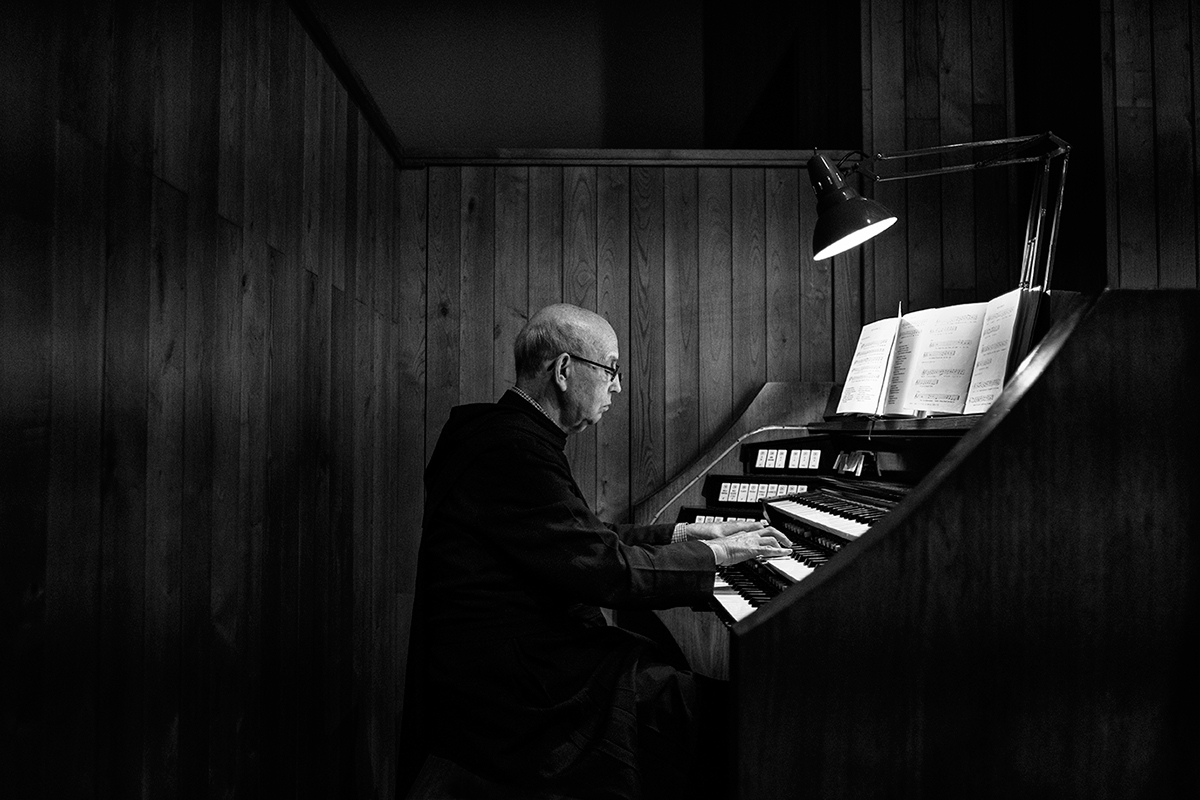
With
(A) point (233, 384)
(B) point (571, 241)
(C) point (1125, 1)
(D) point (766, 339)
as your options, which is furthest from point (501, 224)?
(C) point (1125, 1)

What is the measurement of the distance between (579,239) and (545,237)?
5.3 inches

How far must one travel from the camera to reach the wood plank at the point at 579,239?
10.9ft

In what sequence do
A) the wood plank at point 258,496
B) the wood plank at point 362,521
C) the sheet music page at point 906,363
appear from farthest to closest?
the wood plank at point 362,521 → the sheet music page at point 906,363 → the wood plank at point 258,496

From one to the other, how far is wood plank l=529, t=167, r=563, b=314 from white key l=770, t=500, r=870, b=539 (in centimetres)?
135

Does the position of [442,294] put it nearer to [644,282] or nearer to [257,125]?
[644,282]

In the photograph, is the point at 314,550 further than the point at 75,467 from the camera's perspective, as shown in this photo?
Yes

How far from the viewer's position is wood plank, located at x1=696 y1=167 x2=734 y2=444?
3.32 metres

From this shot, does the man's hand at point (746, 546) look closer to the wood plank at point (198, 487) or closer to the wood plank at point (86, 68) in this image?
the wood plank at point (198, 487)

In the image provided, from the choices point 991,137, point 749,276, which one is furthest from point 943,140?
point 749,276

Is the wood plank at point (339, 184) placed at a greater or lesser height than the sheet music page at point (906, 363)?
greater

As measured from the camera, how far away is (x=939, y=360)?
7.24 ft

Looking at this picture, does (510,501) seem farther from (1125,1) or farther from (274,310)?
(1125,1)

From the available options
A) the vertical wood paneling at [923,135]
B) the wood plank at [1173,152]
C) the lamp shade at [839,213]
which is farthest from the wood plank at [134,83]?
the wood plank at [1173,152]

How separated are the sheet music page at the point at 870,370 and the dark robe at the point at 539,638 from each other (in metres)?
0.93
